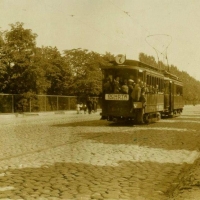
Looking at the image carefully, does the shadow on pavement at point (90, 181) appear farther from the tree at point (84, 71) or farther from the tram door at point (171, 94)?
the tree at point (84, 71)

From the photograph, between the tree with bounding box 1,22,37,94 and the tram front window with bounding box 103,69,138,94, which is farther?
the tree with bounding box 1,22,37,94

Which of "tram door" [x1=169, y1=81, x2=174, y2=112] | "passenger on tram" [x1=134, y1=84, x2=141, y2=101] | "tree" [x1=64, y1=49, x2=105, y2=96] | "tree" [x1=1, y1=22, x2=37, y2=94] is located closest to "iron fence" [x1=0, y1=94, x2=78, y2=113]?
"tree" [x1=1, y1=22, x2=37, y2=94]

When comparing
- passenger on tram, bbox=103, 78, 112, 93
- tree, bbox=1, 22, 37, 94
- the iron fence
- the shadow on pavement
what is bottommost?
the shadow on pavement

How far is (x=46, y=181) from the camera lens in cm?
706

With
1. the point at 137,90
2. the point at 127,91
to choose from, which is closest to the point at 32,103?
the point at 127,91

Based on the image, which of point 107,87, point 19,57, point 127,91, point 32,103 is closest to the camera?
point 127,91

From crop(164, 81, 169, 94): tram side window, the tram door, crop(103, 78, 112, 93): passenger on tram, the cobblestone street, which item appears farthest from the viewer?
the tram door

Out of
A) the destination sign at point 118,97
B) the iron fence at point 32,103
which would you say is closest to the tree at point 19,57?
the iron fence at point 32,103

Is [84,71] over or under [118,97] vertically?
over

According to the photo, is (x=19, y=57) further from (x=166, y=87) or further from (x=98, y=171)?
(x=98, y=171)

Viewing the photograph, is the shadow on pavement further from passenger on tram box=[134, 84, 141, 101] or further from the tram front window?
the tram front window

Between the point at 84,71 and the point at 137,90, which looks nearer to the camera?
the point at 137,90

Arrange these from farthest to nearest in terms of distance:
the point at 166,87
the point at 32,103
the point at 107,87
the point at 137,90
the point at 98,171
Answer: the point at 32,103, the point at 166,87, the point at 107,87, the point at 137,90, the point at 98,171

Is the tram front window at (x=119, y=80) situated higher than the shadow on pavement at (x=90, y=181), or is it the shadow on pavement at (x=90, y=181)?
the tram front window at (x=119, y=80)
